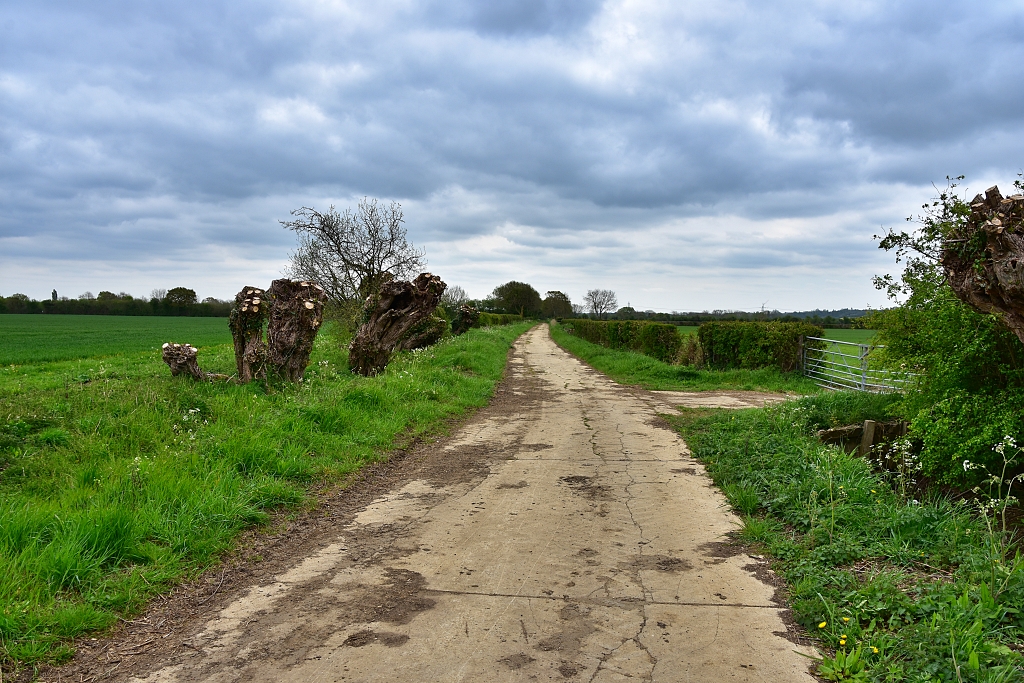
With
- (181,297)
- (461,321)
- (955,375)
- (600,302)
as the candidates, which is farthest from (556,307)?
(955,375)

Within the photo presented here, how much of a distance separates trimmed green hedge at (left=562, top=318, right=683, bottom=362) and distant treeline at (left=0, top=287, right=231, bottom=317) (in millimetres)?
52681

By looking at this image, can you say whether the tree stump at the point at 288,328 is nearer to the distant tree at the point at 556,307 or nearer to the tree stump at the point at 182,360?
the tree stump at the point at 182,360

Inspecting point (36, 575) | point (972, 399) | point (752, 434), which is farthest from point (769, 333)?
point (36, 575)

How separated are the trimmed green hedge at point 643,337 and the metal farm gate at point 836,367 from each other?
189 inches

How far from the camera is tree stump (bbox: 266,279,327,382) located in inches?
424

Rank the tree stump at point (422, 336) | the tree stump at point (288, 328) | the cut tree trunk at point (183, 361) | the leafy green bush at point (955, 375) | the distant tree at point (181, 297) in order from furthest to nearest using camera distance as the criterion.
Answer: the distant tree at point (181, 297) < the tree stump at point (422, 336) < the tree stump at point (288, 328) < the cut tree trunk at point (183, 361) < the leafy green bush at point (955, 375)

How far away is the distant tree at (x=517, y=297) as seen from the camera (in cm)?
9621

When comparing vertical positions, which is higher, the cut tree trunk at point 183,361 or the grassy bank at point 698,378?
the cut tree trunk at point 183,361

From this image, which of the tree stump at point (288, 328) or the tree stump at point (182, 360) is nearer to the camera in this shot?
the tree stump at point (182, 360)

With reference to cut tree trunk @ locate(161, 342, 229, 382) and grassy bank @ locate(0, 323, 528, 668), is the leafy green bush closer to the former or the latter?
grassy bank @ locate(0, 323, 528, 668)

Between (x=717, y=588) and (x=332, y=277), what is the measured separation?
19730 mm

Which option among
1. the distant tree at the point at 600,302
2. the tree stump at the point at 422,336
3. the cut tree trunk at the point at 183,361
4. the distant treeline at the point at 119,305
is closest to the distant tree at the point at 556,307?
the distant tree at the point at 600,302

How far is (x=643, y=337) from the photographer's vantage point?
24.3m

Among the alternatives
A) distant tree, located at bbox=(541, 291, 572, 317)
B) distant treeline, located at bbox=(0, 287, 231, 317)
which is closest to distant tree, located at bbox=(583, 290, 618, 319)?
distant tree, located at bbox=(541, 291, 572, 317)
